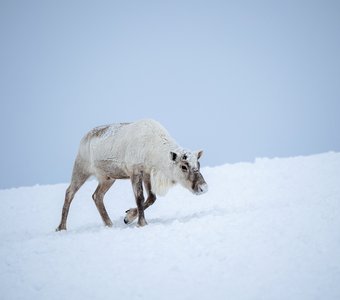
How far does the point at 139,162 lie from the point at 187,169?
3.93 ft

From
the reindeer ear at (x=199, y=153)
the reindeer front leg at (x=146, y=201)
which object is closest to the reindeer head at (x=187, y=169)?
the reindeer ear at (x=199, y=153)

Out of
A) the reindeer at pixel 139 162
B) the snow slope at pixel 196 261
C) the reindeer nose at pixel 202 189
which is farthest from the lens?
the reindeer at pixel 139 162

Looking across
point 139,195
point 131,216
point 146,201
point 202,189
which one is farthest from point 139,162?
point 202,189

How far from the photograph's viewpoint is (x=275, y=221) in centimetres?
742

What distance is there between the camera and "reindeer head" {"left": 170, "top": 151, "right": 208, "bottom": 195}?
9.73m

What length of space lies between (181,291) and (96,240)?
8.69 feet

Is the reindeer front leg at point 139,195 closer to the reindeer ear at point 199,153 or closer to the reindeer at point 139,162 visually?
the reindeer at point 139,162

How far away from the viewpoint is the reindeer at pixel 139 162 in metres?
9.95

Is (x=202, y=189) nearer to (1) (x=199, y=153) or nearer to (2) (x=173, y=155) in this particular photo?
(2) (x=173, y=155)

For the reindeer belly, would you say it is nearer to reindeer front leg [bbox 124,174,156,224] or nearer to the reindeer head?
reindeer front leg [bbox 124,174,156,224]

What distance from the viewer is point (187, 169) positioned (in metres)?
9.91

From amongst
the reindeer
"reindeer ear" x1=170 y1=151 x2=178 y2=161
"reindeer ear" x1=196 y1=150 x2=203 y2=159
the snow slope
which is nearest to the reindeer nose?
the reindeer

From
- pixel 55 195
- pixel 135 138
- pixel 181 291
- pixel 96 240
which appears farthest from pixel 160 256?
pixel 55 195

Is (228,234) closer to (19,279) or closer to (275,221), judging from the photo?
(275,221)
